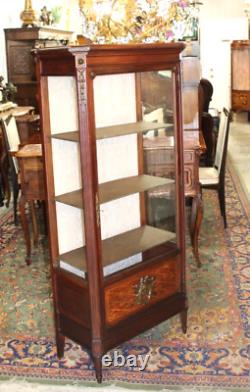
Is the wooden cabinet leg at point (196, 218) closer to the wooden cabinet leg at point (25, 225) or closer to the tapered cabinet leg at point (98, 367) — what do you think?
the wooden cabinet leg at point (25, 225)

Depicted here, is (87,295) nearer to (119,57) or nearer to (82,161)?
(82,161)

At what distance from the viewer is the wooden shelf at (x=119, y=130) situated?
252 cm

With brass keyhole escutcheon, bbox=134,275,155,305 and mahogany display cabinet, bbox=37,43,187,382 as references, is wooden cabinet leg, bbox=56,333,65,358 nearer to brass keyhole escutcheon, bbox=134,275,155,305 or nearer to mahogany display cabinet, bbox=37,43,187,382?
mahogany display cabinet, bbox=37,43,187,382

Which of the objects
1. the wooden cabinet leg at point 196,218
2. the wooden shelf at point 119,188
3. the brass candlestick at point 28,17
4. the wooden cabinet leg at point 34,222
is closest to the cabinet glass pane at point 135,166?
the wooden shelf at point 119,188

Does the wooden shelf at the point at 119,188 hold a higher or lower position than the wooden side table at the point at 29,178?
higher

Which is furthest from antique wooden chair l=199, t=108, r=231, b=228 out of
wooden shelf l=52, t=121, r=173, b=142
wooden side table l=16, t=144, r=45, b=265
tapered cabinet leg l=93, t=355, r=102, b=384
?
tapered cabinet leg l=93, t=355, r=102, b=384

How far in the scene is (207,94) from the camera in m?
6.70

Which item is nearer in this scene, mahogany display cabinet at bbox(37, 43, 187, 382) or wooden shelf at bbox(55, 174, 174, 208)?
mahogany display cabinet at bbox(37, 43, 187, 382)

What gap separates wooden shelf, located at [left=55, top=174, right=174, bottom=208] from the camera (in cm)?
261

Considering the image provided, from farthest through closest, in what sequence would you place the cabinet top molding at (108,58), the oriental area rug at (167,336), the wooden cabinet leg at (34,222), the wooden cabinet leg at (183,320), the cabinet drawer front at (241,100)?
the cabinet drawer front at (241,100), the wooden cabinet leg at (34,222), the wooden cabinet leg at (183,320), the oriental area rug at (167,336), the cabinet top molding at (108,58)

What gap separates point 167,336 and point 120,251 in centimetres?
67

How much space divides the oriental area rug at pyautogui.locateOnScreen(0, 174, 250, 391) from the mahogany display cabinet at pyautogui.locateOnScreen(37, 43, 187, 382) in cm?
15

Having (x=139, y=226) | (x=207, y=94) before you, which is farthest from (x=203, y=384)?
(x=207, y=94)

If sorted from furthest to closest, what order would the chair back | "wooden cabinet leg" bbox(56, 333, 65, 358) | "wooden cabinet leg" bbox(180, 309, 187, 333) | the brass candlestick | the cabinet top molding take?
the brass candlestick, the chair back, "wooden cabinet leg" bbox(180, 309, 187, 333), "wooden cabinet leg" bbox(56, 333, 65, 358), the cabinet top molding
